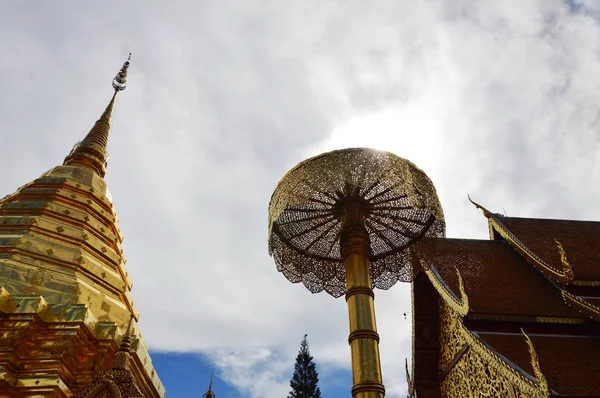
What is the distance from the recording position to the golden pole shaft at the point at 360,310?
2742 millimetres

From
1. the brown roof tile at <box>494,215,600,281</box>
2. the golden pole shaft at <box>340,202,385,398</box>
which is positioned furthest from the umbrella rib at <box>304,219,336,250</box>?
the brown roof tile at <box>494,215,600,281</box>

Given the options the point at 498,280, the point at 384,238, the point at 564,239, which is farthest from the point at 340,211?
the point at 564,239

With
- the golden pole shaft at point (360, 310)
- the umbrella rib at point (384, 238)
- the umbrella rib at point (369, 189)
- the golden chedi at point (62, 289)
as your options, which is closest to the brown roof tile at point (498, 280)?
the umbrella rib at point (384, 238)

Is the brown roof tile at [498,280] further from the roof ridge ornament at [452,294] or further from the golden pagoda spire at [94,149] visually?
the golden pagoda spire at [94,149]

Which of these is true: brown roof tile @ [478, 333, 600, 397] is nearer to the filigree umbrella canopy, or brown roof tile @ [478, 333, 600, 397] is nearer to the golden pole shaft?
the filigree umbrella canopy

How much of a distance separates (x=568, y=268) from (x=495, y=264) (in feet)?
4.85

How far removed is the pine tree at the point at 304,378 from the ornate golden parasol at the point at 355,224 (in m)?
16.8

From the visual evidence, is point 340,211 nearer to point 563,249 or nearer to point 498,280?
point 498,280

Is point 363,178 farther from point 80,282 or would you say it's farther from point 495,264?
point 495,264

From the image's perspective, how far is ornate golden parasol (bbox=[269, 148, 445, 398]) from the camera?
322cm

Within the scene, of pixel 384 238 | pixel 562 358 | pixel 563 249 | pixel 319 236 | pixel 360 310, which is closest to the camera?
pixel 360 310

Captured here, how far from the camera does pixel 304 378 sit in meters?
20.5

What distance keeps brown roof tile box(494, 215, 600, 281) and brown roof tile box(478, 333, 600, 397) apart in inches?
52.1

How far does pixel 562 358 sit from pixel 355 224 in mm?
3730
